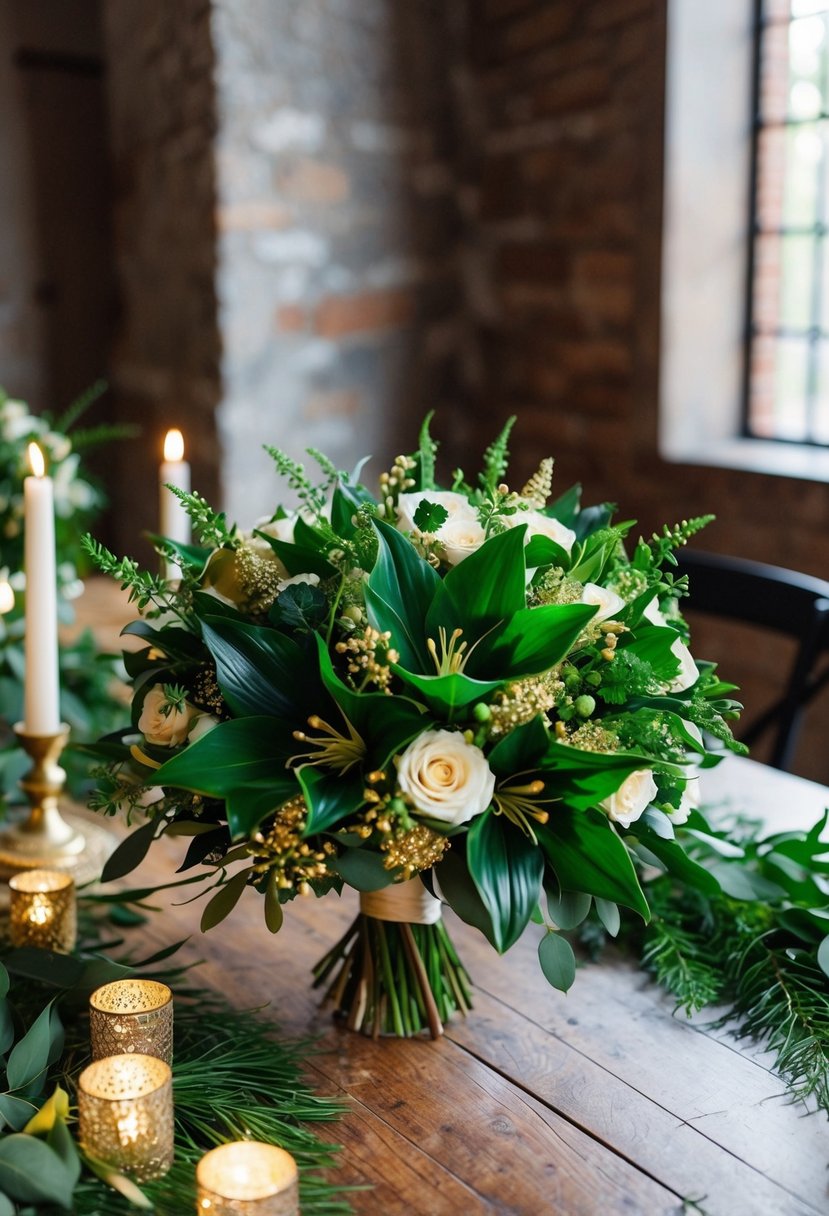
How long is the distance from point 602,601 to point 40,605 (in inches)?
23.0

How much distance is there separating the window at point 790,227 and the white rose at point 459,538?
2073 mm

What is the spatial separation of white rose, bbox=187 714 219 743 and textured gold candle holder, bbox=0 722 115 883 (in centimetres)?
37

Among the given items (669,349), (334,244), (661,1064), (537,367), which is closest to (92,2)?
(334,244)

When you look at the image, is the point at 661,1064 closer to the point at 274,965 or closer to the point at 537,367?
the point at 274,965

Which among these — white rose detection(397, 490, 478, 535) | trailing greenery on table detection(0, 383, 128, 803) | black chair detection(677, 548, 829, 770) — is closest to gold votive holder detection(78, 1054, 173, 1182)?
white rose detection(397, 490, 478, 535)

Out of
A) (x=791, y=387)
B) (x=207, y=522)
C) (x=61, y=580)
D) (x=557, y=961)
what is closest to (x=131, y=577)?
(x=207, y=522)

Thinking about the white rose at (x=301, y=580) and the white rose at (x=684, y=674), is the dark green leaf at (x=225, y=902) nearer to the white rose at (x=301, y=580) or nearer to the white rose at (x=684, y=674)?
the white rose at (x=301, y=580)

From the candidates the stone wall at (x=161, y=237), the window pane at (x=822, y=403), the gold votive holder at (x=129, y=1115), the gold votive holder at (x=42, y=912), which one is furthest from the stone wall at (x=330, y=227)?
the gold votive holder at (x=129, y=1115)

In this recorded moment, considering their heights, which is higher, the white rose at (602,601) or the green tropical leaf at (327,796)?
the white rose at (602,601)

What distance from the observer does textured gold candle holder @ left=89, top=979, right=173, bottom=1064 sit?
0.84m

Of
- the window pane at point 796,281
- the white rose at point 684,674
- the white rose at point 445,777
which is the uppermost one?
the window pane at point 796,281

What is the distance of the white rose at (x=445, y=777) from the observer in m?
0.81

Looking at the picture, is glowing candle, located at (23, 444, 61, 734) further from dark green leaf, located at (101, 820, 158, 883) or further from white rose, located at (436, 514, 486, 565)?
white rose, located at (436, 514, 486, 565)

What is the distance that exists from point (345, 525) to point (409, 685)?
207 millimetres
